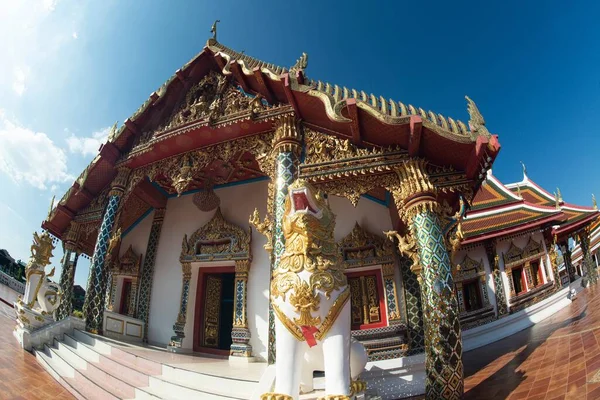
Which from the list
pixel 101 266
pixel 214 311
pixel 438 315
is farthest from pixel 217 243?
pixel 438 315

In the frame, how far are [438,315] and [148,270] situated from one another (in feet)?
20.3

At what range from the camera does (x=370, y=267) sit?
17.4ft

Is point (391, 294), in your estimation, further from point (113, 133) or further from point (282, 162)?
point (113, 133)

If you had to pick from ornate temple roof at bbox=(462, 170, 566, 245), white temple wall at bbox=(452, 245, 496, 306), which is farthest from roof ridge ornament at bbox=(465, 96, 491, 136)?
white temple wall at bbox=(452, 245, 496, 306)

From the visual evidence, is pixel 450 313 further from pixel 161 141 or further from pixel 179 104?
pixel 179 104

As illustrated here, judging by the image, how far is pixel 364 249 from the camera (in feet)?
17.7

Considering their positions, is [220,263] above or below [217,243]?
below

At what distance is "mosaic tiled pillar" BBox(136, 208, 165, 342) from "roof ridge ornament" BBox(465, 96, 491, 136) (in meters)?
6.64

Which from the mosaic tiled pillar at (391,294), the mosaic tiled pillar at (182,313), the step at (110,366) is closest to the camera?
the step at (110,366)

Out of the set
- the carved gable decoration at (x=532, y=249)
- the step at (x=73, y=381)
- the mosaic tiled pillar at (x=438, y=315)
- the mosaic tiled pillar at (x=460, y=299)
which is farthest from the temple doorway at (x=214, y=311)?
the carved gable decoration at (x=532, y=249)

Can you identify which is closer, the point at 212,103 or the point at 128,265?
the point at 212,103

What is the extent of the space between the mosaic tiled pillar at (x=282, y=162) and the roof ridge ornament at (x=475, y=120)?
2.18 metres

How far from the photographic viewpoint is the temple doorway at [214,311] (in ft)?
20.2

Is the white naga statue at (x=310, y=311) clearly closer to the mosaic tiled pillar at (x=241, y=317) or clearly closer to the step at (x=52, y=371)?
the step at (x=52, y=371)
